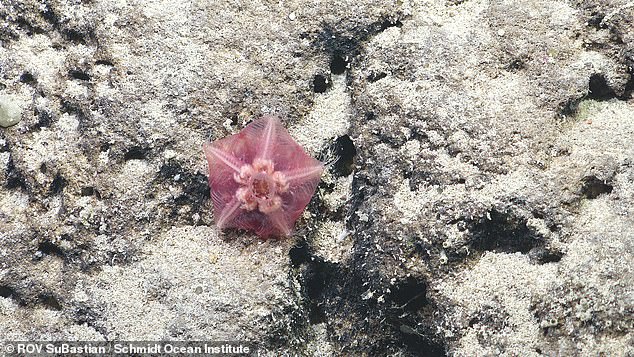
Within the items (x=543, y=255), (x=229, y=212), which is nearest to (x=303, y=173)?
(x=229, y=212)

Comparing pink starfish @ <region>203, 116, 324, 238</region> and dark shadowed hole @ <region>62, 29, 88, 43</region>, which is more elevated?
dark shadowed hole @ <region>62, 29, 88, 43</region>

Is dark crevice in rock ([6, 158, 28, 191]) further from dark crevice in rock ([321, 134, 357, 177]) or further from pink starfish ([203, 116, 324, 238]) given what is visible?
dark crevice in rock ([321, 134, 357, 177])

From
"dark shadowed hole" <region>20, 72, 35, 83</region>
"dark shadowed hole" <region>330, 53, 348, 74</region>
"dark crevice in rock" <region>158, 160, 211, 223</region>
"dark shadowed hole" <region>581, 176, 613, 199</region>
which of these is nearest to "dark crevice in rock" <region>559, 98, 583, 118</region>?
"dark shadowed hole" <region>581, 176, 613, 199</region>

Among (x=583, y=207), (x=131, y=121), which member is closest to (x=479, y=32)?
(x=583, y=207)

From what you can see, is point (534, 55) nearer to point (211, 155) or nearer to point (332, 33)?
point (332, 33)

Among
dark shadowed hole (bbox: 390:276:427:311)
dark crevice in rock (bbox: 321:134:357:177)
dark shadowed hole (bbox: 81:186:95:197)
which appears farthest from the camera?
Answer: dark crevice in rock (bbox: 321:134:357:177)

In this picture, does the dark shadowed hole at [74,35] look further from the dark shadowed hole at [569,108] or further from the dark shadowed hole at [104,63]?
the dark shadowed hole at [569,108]

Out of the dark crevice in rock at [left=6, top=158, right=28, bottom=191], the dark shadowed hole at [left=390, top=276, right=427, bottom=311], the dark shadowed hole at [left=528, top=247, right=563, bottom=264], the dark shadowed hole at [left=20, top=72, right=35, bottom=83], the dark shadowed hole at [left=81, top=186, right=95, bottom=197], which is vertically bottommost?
the dark shadowed hole at [left=528, top=247, right=563, bottom=264]
